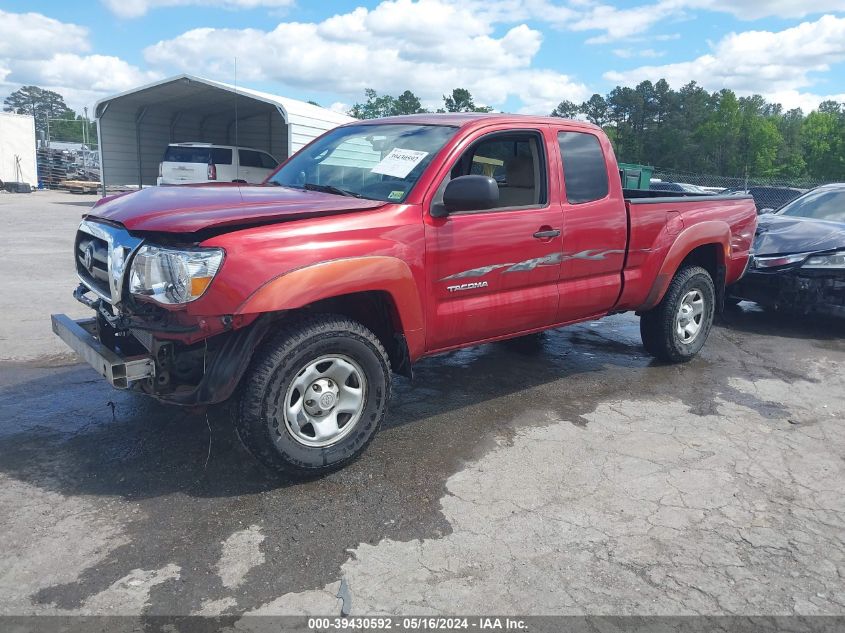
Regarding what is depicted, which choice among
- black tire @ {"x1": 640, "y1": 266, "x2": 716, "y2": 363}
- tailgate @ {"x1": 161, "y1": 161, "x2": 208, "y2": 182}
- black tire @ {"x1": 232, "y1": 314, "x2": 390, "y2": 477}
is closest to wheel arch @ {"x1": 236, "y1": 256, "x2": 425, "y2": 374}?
black tire @ {"x1": 232, "y1": 314, "x2": 390, "y2": 477}

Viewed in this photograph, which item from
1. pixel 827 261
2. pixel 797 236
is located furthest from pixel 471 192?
pixel 797 236

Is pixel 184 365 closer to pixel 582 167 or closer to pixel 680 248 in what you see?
pixel 582 167

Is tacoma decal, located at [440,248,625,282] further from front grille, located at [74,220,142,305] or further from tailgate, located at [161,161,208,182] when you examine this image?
tailgate, located at [161,161,208,182]

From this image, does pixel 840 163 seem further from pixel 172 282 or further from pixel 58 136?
pixel 58 136

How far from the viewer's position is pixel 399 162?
425 centimetres

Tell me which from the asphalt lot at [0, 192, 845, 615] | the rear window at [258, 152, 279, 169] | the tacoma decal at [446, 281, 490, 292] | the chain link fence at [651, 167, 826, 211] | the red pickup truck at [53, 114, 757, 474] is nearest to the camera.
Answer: the asphalt lot at [0, 192, 845, 615]

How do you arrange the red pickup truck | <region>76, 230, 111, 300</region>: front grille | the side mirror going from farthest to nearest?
the side mirror → <region>76, 230, 111, 300</region>: front grille → the red pickup truck

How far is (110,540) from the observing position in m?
3.09

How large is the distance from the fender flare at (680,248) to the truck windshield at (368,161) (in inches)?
89.8

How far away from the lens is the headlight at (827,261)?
7168 millimetres

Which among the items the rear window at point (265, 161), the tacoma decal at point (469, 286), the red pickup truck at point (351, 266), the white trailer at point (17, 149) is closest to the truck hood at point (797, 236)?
the red pickup truck at point (351, 266)

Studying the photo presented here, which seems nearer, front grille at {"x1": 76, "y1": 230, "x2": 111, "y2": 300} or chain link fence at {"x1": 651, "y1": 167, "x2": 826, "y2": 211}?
front grille at {"x1": 76, "y1": 230, "x2": 111, "y2": 300}

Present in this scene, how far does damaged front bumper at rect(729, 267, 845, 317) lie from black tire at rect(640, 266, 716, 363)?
1657mm

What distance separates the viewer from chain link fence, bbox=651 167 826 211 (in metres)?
19.2
